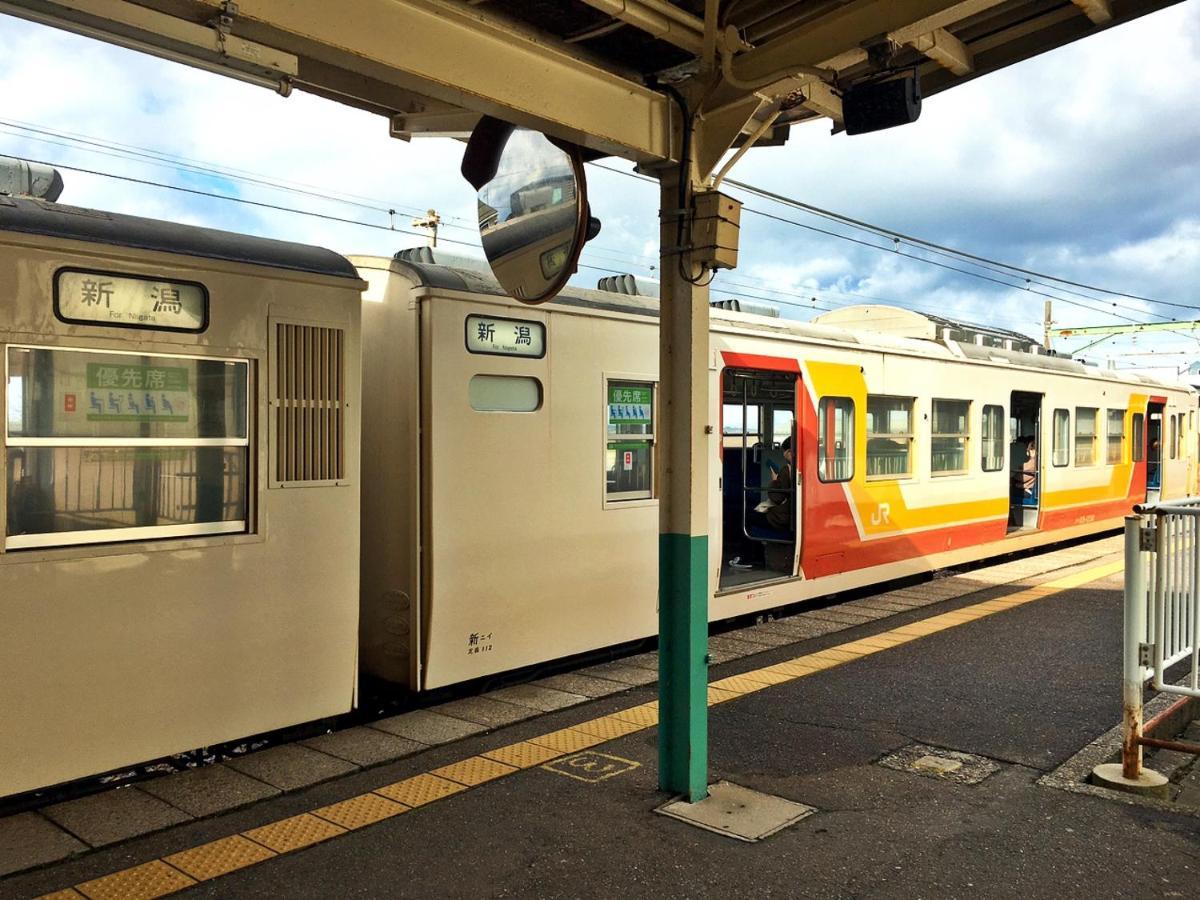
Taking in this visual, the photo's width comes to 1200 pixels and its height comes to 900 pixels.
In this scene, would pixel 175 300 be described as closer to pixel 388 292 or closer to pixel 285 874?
pixel 388 292

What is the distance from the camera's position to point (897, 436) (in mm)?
9930

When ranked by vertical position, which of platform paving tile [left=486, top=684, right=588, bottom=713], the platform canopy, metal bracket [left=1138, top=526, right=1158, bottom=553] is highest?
the platform canopy

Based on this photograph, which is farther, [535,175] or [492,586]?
[492,586]

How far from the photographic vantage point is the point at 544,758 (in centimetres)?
489

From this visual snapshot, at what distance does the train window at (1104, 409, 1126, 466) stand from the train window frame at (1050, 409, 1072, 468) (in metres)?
1.62

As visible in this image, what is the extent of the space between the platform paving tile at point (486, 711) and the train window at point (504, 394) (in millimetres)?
1775

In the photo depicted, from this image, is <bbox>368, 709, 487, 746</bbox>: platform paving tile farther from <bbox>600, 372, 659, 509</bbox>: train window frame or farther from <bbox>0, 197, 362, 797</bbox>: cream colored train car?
<bbox>600, 372, 659, 509</bbox>: train window frame

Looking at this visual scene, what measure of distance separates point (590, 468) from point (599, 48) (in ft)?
9.93

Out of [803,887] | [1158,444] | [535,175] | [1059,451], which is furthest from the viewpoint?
[1158,444]

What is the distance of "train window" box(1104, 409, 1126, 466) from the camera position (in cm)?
1486

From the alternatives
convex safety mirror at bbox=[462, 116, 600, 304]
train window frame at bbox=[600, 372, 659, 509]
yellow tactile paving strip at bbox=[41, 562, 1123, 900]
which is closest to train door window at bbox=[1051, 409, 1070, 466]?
yellow tactile paving strip at bbox=[41, 562, 1123, 900]

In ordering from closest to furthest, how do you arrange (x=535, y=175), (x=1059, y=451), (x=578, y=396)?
(x=535, y=175) → (x=578, y=396) → (x=1059, y=451)

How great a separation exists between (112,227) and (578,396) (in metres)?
3.03

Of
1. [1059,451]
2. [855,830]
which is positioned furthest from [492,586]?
[1059,451]
